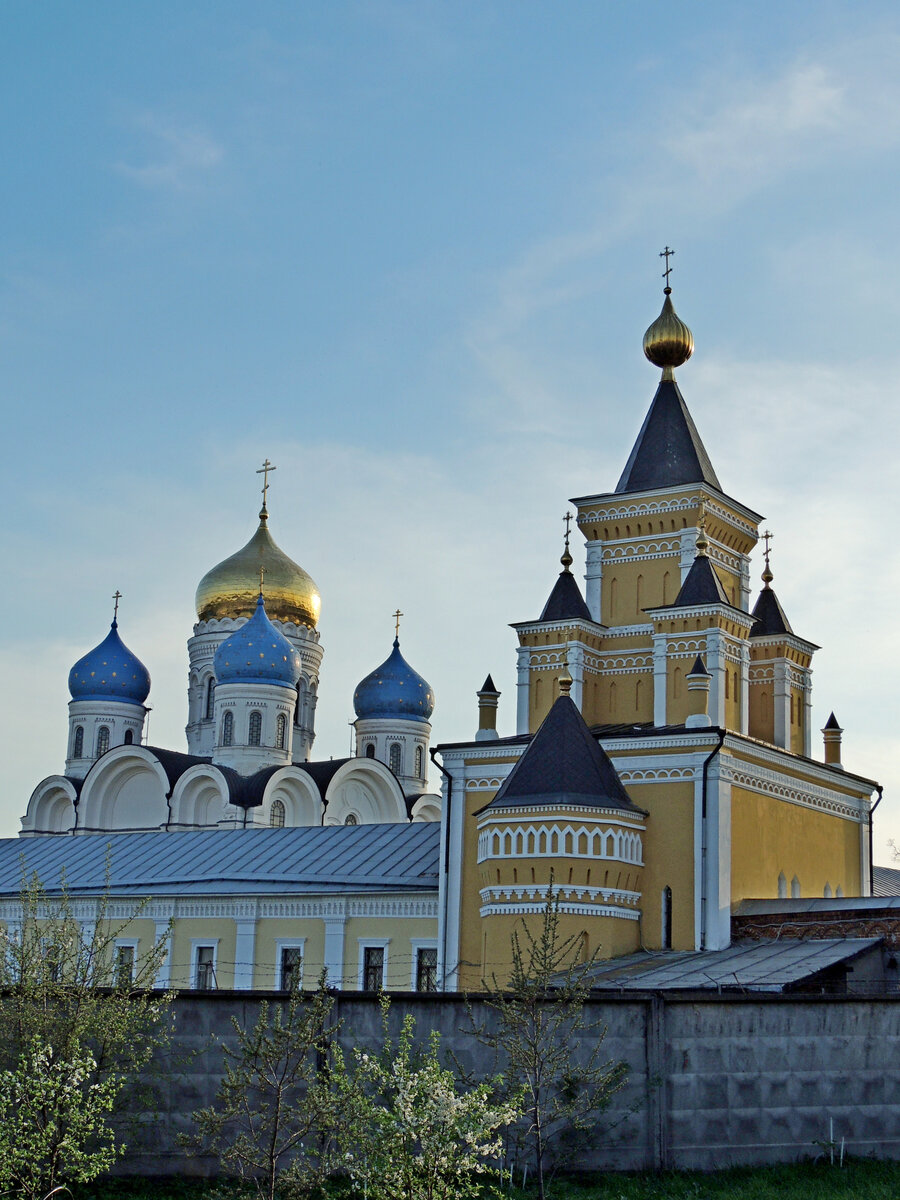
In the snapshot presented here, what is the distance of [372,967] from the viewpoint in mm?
23328

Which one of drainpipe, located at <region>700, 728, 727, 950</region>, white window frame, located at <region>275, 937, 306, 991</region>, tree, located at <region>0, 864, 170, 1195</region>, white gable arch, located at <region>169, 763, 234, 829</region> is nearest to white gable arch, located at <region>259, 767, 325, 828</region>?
white gable arch, located at <region>169, 763, 234, 829</region>

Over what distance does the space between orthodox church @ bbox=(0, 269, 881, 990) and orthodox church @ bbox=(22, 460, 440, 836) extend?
585 centimetres

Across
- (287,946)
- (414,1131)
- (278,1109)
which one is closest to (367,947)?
(287,946)

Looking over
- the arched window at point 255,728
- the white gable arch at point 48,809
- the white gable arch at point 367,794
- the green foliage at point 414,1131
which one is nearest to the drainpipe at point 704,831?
the green foliage at point 414,1131

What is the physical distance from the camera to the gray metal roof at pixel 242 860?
24547mm

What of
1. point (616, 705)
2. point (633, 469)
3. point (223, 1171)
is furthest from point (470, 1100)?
point (633, 469)

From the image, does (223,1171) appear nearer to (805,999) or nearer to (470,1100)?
(470,1100)

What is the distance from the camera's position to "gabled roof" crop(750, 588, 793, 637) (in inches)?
952

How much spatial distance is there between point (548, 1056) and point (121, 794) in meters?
29.8

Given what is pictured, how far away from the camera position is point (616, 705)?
22.6 m

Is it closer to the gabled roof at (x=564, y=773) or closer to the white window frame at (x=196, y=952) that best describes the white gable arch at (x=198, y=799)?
the white window frame at (x=196, y=952)

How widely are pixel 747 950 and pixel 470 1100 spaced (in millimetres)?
11475

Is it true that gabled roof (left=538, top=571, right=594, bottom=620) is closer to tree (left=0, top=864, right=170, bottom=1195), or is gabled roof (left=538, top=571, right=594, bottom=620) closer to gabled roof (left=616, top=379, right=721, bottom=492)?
gabled roof (left=616, top=379, right=721, bottom=492)

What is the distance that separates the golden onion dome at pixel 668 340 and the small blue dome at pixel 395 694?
18654 millimetres
